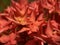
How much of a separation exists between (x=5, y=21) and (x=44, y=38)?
6.4 inches

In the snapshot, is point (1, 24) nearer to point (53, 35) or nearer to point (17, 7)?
point (17, 7)

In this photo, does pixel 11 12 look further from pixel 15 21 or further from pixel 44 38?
pixel 44 38

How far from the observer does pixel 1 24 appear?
0.84 meters

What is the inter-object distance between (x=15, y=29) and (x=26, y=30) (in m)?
0.05

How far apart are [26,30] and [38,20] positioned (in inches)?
2.5

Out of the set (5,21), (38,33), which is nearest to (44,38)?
(38,33)

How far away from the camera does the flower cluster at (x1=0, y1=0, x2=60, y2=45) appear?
0.78 meters

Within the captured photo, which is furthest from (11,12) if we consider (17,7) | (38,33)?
(38,33)

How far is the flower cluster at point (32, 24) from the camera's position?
0.78 metres

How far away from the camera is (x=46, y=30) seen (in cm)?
79

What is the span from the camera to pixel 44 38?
774 mm

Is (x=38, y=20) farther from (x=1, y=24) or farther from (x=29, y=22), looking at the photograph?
(x=1, y=24)

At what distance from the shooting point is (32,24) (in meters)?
0.82

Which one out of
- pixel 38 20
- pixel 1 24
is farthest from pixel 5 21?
pixel 38 20
